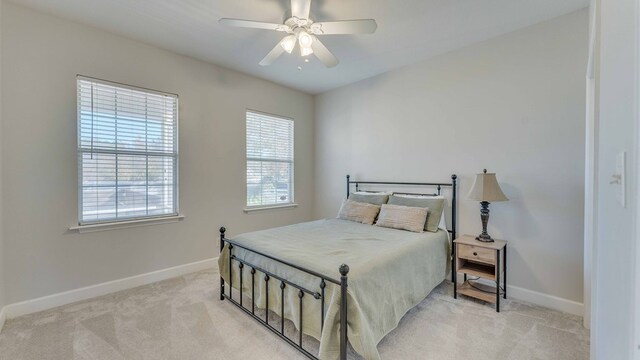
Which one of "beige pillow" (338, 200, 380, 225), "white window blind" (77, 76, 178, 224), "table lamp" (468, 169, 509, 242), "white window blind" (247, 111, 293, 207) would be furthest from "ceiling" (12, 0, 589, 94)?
"beige pillow" (338, 200, 380, 225)

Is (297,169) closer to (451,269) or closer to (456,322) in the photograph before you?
(451,269)

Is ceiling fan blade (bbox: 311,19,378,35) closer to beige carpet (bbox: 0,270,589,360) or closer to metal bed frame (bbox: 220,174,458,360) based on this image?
metal bed frame (bbox: 220,174,458,360)

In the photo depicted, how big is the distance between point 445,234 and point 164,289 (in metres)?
3.13

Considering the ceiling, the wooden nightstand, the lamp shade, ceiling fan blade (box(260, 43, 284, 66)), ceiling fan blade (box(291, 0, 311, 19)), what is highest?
the ceiling

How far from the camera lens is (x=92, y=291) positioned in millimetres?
2803

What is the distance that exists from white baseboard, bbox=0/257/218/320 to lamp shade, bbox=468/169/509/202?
10.9 feet

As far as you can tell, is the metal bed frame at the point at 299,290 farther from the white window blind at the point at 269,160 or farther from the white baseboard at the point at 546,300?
the white window blind at the point at 269,160

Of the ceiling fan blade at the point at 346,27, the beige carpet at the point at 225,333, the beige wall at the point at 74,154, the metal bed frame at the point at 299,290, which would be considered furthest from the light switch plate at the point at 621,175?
the beige wall at the point at 74,154

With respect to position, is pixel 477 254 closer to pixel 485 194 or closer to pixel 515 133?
pixel 485 194

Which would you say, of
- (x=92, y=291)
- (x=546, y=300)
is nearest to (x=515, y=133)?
(x=546, y=300)

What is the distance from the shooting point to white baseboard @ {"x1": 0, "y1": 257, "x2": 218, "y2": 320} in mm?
2441

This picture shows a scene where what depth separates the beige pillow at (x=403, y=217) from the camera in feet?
9.97

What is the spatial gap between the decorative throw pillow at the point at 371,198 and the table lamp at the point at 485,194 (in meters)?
1.10

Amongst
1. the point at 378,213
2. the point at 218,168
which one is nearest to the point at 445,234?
the point at 378,213
